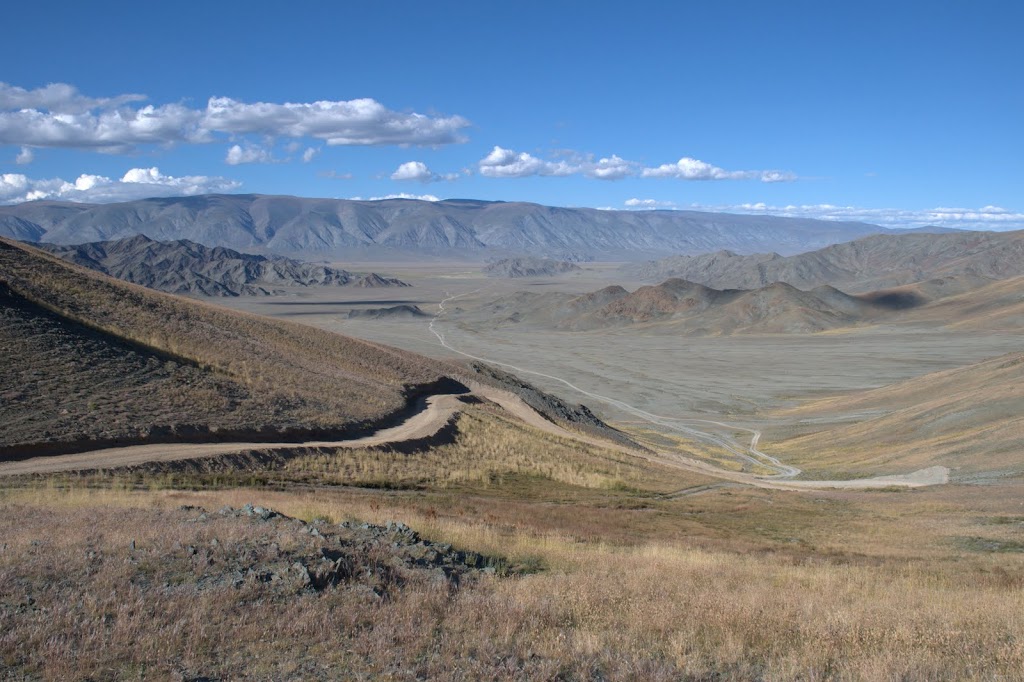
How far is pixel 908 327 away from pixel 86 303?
145 meters

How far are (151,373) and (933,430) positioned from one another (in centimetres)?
4287

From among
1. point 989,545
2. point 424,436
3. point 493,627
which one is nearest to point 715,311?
point 424,436

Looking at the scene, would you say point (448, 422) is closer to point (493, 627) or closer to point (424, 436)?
point (424, 436)

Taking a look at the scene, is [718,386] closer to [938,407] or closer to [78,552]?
[938,407]

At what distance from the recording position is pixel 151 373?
3055 centimetres

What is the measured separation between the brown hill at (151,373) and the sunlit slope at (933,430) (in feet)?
86.4

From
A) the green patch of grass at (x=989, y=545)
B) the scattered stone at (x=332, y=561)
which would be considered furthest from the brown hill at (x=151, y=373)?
the green patch of grass at (x=989, y=545)

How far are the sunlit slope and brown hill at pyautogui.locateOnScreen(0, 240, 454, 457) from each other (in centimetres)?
2633

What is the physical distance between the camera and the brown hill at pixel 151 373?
25.3 m

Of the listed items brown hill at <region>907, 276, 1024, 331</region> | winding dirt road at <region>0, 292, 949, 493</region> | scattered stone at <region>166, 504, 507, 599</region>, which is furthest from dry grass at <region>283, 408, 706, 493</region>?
brown hill at <region>907, 276, 1024, 331</region>

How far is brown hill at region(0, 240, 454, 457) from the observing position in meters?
25.3

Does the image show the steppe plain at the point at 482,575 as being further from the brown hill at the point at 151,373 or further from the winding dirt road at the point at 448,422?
the brown hill at the point at 151,373

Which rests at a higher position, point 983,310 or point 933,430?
point 983,310

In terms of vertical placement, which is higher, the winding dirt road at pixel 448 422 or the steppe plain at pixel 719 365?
the winding dirt road at pixel 448 422
